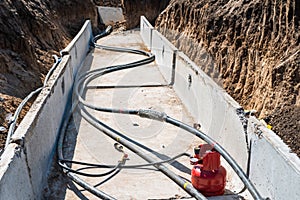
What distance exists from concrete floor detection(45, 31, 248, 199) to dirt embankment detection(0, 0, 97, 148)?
1.09 m

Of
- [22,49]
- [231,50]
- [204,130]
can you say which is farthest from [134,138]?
[22,49]

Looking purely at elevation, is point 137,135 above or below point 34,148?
below

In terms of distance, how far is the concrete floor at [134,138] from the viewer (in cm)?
386

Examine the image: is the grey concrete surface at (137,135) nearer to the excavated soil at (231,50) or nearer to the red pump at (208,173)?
the red pump at (208,173)

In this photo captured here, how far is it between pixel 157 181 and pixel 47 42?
7115mm

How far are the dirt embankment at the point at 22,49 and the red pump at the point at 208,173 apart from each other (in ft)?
8.53

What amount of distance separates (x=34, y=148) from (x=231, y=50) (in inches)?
198

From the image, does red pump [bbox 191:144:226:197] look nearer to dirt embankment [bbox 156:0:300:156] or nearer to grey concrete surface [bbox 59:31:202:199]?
grey concrete surface [bbox 59:31:202:199]

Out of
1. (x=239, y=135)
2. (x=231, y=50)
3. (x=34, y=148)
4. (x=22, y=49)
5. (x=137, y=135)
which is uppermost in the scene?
(x=22, y=49)

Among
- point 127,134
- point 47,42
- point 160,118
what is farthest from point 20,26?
point 160,118

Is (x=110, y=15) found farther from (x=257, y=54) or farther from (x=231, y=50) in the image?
(x=257, y=54)

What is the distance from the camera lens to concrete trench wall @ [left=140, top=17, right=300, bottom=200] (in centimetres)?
285

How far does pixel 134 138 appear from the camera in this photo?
5070 millimetres

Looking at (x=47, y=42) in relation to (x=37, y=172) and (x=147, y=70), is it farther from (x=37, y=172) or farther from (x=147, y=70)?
(x=37, y=172)
